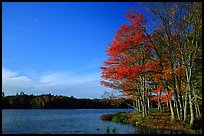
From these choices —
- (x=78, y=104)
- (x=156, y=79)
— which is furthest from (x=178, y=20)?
(x=78, y=104)

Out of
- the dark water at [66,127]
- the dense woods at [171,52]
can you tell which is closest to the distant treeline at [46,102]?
the dark water at [66,127]

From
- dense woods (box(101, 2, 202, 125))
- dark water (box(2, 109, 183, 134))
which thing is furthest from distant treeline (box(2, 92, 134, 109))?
dense woods (box(101, 2, 202, 125))

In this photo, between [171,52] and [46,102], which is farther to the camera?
[46,102]

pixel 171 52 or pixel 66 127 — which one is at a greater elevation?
pixel 171 52

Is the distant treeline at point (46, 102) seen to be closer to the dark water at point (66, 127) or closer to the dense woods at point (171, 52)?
the dark water at point (66, 127)

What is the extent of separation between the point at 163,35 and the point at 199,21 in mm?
4740

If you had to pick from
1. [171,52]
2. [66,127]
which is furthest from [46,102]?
[171,52]

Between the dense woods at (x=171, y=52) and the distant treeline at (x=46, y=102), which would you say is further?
the distant treeline at (x=46, y=102)

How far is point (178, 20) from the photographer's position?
25469 millimetres

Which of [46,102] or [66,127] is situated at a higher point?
[66,127]

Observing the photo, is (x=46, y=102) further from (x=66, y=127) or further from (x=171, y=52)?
(x=171, y=52)

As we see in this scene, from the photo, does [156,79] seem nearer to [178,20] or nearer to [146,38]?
[146,38]

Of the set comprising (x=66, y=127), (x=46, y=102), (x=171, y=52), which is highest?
(x=171, y=52)

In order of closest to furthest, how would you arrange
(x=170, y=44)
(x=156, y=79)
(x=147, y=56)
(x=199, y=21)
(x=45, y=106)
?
(x=199, y=21), (x=170, y=44), (x=156, y=79), (x=147, y=56), (x=45, y=106)
